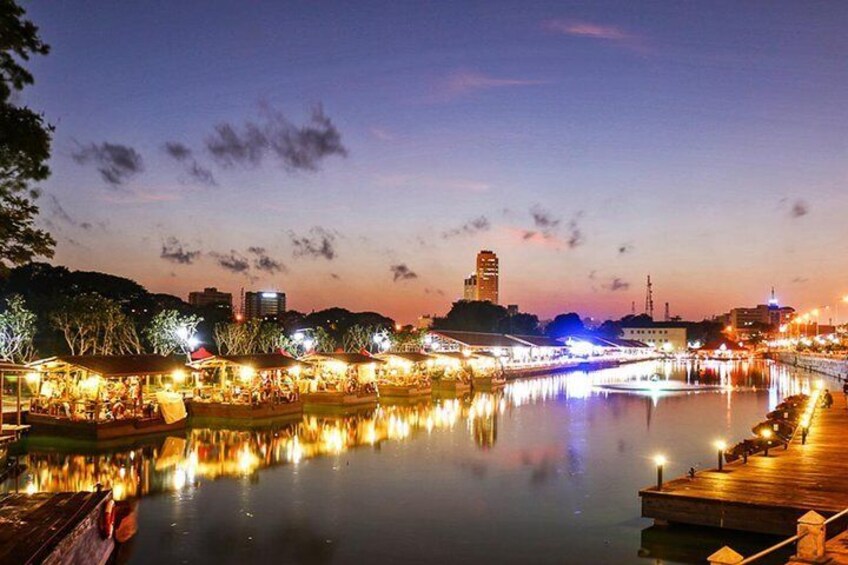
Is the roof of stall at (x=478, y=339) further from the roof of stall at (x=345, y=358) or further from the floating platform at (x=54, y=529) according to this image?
the floating platform at (x=54, y=529)

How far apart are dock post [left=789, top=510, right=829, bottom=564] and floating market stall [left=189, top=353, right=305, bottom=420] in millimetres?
26929

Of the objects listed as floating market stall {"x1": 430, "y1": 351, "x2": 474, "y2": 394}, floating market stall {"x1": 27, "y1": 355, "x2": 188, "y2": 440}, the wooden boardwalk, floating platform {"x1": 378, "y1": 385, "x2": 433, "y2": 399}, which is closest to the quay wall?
floating market stall {"x1": 430, "y1": 351, "x2": 474, "y2": 394}

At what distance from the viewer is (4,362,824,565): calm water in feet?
51.3

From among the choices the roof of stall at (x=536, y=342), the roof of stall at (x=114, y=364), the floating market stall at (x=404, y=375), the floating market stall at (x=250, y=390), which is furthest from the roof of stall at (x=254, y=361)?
the roof of stall at (x=536, y=342)

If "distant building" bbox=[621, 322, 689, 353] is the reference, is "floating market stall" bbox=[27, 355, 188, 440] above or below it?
below

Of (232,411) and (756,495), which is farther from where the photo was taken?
(232,411)

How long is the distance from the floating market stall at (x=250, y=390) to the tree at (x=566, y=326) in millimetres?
122821

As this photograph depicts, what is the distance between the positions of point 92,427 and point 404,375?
2717cm

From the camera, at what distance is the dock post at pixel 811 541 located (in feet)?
33.2

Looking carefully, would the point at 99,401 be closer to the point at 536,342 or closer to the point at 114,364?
the point at 114,364

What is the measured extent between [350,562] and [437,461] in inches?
438

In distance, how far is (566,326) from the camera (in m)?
159

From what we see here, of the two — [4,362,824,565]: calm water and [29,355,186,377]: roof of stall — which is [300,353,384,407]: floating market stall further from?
[29,355,186,377]: roof of stall

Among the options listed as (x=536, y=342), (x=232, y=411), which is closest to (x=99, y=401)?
(x=232, y=411)
